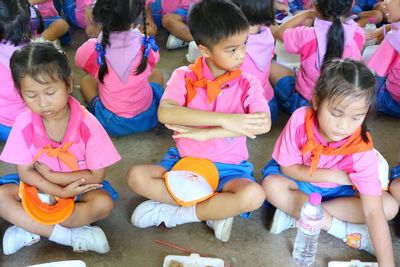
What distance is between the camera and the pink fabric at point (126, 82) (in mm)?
1872

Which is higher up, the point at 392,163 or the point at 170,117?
the point at 170,117

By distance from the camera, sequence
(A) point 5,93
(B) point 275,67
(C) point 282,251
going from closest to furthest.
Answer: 1. (C) point 282,251
2. (A) point 5,93
3. (B) point 275,67

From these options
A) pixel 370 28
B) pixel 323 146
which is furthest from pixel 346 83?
pixel 370 28

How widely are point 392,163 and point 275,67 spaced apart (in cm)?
69

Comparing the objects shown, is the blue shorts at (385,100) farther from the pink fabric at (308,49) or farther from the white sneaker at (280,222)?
the white sneaker at (280,222)

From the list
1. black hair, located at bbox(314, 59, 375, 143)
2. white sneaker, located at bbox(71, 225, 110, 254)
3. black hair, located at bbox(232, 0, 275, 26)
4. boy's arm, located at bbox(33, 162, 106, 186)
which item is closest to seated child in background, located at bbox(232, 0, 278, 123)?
black hair, located at bbox(232, 0, 275, 26)

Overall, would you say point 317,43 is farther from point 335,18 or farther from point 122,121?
point 122,121

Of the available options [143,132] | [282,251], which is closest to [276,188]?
[282,251]

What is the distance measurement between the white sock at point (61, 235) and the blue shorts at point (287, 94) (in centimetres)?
113

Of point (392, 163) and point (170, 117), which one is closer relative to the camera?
point (170, 117)

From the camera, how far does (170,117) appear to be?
4.84 feet

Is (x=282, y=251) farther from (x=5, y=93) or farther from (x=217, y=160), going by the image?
(x=5, y=93)

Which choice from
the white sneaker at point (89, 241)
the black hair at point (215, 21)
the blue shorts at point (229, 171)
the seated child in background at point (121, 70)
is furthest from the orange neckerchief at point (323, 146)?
the seated child in background at point (121, 70)

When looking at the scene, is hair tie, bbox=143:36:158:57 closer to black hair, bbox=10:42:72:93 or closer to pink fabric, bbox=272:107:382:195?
black hair, bbox=10:42:72:93
